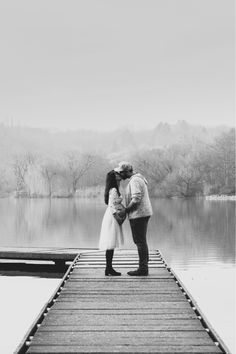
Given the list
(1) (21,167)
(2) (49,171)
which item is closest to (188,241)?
(2) (49,171)

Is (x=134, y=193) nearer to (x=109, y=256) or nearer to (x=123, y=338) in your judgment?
(x=109, y=256)

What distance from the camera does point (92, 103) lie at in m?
124

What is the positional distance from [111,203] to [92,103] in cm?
12030

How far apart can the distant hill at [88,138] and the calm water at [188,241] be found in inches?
2975

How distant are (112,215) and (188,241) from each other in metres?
9.30

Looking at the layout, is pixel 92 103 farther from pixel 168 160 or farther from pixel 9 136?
pixel 168 160

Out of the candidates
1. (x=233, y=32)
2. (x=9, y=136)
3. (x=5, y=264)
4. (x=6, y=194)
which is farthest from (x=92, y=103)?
(x=5, y=264)

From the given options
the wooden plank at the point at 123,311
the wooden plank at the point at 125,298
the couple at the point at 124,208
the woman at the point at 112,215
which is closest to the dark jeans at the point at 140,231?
the couple at the point at 124,208

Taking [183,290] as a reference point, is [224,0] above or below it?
above

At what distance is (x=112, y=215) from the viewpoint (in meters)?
5.75

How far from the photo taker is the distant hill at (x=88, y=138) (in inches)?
4097

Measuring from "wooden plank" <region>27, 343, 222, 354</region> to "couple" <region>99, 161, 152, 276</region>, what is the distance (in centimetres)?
226

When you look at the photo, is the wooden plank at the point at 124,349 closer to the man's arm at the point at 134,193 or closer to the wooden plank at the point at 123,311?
the wooden plank at the point at 123,311

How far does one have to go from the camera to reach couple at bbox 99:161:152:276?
18.5 feet
